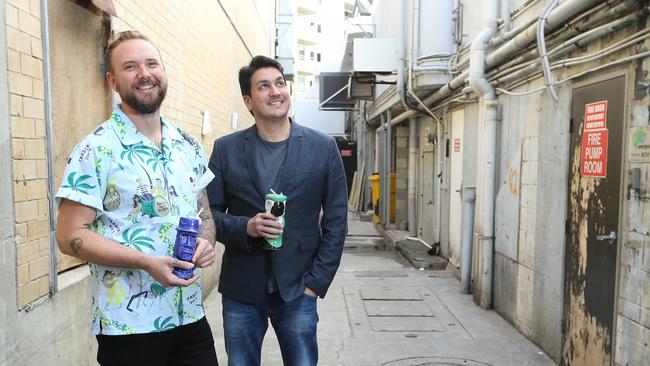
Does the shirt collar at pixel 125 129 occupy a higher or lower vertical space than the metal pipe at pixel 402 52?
lower

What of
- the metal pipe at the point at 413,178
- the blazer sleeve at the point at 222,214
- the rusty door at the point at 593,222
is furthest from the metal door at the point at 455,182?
the blazer sleeve at the point at 222,214

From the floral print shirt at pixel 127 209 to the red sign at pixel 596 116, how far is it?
320cm

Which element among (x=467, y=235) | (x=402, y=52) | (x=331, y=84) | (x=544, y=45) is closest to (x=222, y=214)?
(x=544, y=45)

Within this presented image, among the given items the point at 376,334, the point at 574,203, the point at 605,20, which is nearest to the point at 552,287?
the point at 574,203

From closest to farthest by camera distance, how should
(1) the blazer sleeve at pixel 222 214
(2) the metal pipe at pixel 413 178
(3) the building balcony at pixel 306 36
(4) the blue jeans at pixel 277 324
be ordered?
(1) the blazer sleeve at pixel 222 214 → (4) the blue jeans at pixel 277 324 → (2) the metal pipe at pixel 413 178 → (3) the building balcony at pixel 306 36

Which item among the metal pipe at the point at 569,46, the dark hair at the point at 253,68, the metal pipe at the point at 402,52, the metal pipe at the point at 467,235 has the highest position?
the metal pipe at the point at 402,52

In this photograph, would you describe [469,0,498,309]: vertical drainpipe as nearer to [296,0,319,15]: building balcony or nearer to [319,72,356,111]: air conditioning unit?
[319,72,356,111]: air conditioning unit

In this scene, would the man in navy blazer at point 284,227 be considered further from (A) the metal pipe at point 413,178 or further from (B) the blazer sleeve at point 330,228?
(A) the metal pipe at point 413,178

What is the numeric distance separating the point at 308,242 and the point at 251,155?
0.51 meters

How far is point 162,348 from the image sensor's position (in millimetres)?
2189

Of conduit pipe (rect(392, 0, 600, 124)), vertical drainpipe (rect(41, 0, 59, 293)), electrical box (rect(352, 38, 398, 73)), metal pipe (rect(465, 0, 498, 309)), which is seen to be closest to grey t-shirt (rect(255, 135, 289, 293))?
vertical drainpipe (rect(41, 0, 59, 293))

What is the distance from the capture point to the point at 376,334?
18.5 feet

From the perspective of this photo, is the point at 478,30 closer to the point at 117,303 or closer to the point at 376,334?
the point at 376,334

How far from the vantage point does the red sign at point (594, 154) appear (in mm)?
4051
